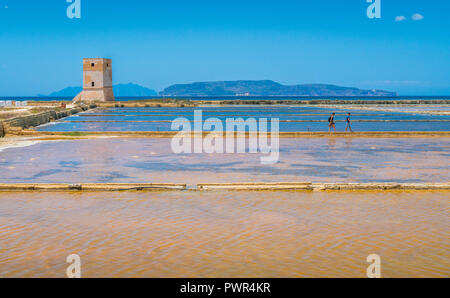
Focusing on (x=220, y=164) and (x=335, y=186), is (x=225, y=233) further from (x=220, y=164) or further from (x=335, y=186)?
(x=220, y=164)

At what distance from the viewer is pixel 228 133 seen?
26016 mm

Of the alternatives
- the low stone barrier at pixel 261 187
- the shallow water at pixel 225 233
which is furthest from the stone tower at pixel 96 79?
the shallow water at pixel 225 233

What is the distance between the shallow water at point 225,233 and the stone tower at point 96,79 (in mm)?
87809

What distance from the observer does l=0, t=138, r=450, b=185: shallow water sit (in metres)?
12.6

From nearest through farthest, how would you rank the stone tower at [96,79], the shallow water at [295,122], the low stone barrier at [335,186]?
the low stone barrier at [335,186] → the shallow water at [295,122] → the stone tower at [96,79]

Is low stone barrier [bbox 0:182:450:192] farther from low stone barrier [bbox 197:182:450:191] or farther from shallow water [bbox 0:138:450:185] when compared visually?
shallow water [bbox 0:138:450:185]

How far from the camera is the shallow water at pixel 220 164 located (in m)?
12.6

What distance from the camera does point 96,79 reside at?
95.1 meters

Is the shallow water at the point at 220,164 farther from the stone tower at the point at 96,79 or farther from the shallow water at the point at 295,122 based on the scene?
the stone tower at the point at 96,79

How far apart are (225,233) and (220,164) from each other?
7779 millimetres

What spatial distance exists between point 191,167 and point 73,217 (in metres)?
6.34

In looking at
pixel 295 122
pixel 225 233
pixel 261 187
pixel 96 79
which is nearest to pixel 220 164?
pixel 261 187
